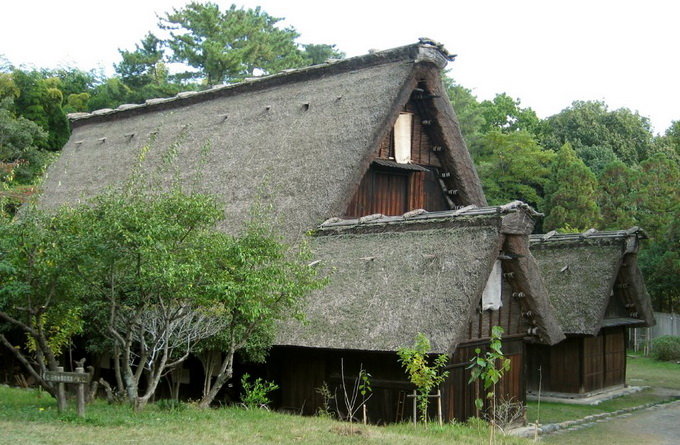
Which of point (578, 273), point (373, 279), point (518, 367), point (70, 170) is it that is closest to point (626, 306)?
point (578, 273)

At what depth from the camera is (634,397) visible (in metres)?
19.9

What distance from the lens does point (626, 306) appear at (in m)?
21.4

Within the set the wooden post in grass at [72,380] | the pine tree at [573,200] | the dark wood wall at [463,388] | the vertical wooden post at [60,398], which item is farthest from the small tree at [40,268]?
the pine tree at [573,200]

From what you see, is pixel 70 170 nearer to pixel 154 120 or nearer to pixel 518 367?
pixel 154 120

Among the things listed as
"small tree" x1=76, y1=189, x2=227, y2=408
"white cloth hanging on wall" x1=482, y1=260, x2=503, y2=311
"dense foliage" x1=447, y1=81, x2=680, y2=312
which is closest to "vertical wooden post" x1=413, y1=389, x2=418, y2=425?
"white cloth hanging on wall" x1=482, y1=260, x2=503, y2=311

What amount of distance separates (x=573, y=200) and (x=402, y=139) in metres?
20.0

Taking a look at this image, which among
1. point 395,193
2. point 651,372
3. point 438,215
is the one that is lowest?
point 651,372

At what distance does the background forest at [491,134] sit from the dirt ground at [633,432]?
44.8 feet

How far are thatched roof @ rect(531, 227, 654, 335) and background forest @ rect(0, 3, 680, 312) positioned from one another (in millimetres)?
9018

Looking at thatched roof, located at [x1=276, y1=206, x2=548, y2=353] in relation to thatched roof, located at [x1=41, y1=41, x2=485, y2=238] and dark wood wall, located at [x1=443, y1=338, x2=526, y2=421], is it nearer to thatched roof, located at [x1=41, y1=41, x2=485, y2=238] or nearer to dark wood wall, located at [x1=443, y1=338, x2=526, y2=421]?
dark wood wall, located at [x1=443, y1=338, x2=526, y2=421]

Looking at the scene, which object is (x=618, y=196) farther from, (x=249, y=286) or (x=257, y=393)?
(x=249, y=286)

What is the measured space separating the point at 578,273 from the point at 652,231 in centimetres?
1503

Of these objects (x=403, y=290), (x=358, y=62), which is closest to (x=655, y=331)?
(x=358, y=62)

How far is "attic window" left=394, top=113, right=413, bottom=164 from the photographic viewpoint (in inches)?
702
